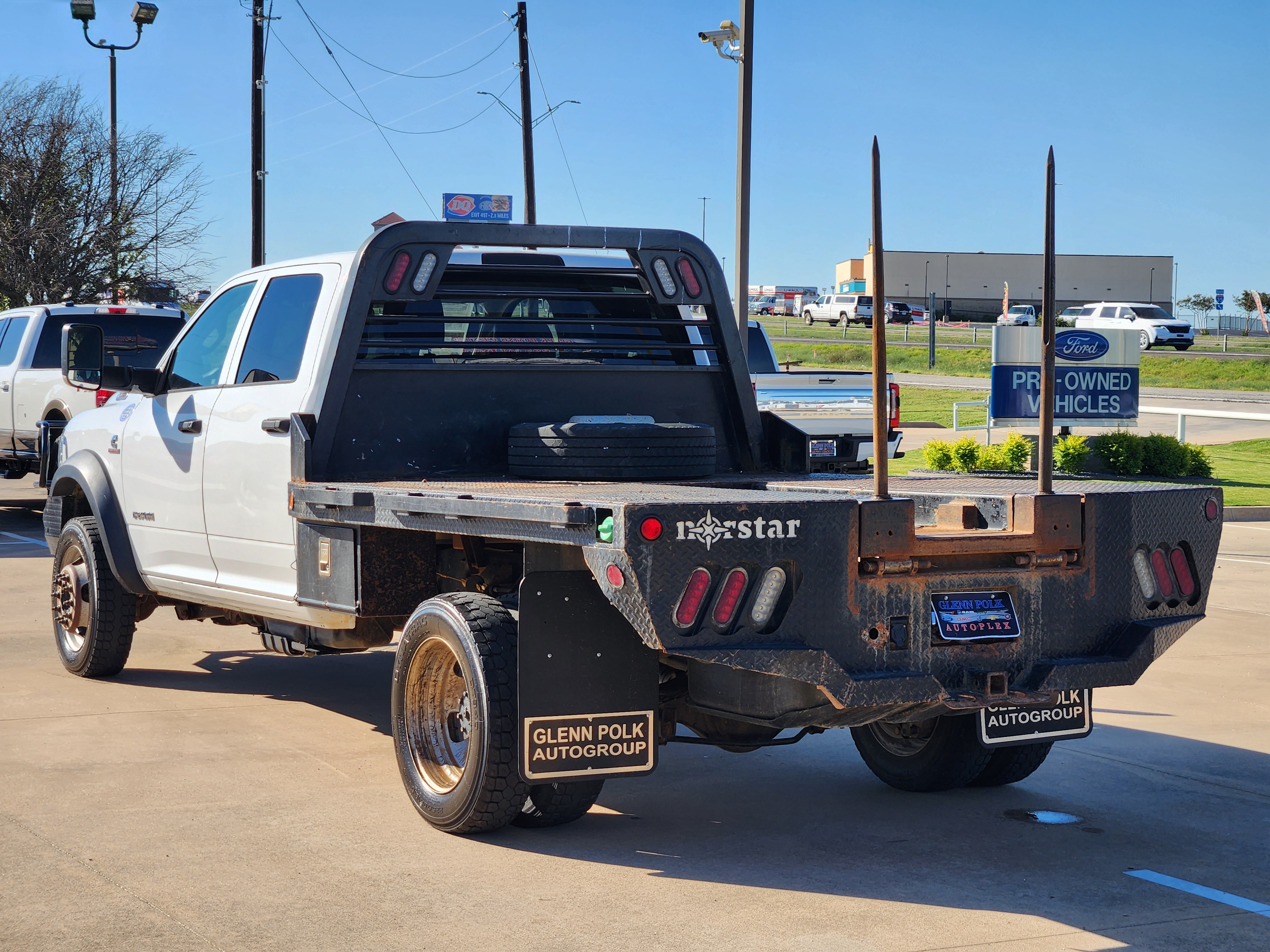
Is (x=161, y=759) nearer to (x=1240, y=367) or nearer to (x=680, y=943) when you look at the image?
(x=680, y=943)

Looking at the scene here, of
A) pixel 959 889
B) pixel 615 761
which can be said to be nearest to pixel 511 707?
pixel 615 761

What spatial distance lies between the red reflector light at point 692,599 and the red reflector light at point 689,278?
3001mm

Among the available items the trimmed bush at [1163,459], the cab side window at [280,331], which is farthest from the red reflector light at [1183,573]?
the trimmed bush at [1163,459]

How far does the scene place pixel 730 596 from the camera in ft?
14.7

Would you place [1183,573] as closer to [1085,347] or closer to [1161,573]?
[1161,573]

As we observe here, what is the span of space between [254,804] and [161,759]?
3.03ft

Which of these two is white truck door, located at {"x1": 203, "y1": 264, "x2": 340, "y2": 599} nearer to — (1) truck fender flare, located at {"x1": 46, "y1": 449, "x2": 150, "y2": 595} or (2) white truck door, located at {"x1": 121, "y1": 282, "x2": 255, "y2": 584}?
(2) white truck door, located at {"x1": 121, "y1": 282, "x2": 255, "y2": 584}

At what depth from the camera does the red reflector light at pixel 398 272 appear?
21.5ft

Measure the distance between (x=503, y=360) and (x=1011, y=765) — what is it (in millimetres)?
2896

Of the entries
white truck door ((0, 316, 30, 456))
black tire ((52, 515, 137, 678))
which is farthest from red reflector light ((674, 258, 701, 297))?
white truck door ((0, 316, 30, 456))

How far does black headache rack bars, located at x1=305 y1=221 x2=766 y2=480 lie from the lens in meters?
6.48

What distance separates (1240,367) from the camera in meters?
44.7

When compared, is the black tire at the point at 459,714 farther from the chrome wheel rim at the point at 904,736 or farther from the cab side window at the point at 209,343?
the cab side window at the point at 209,343

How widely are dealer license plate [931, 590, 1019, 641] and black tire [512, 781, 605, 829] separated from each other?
135 cm
